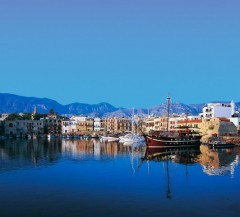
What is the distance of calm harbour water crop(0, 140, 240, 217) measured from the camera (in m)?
32.3

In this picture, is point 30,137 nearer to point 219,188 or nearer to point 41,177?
point 41,177

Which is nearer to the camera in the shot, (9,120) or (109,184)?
(109,184)

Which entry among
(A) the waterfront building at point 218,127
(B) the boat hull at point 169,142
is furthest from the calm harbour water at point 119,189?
(A) the waterfront building at point 218,127

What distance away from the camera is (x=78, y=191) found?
40250 millimetres

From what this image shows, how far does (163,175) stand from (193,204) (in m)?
17.2

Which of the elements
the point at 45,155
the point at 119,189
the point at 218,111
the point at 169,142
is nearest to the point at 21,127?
the point at 218,111

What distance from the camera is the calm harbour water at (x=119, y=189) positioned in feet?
106

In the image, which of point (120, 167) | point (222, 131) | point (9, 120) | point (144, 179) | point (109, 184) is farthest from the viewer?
point (9, 120)

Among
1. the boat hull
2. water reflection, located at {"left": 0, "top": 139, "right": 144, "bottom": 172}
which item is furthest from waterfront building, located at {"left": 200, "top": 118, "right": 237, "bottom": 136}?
water reflection, located at {"left": 0, "top": 139, "right": 144, "bottom": 172}

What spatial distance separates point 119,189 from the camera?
41406mm

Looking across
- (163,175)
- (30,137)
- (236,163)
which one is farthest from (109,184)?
(30,137)

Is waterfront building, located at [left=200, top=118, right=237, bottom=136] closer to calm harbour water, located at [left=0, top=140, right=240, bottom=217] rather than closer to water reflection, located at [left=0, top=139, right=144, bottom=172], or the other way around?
water reflection, located at [left=0, top=139, right=144, bottom=172]

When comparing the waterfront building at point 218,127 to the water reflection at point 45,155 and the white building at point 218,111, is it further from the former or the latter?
→ the water reflection at point 45,155

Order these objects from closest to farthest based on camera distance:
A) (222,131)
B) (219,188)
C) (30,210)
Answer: (30,210)
(219,188)
(222,131)
